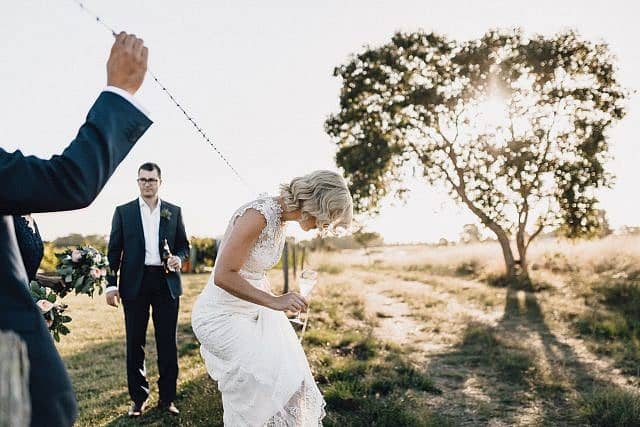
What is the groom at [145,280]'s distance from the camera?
20.8 feet

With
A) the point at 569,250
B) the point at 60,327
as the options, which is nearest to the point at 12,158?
the point at 60,327

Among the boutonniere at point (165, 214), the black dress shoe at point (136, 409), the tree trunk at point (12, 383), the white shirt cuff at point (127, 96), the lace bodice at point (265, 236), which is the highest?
the boutonniere at point (165, 214)

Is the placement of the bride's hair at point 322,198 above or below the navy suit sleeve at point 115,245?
above

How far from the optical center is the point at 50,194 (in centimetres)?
130

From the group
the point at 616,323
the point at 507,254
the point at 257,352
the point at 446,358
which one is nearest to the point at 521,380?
the point at 446,358

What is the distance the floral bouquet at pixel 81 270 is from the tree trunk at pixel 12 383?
12.1 feet

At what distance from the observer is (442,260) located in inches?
1198

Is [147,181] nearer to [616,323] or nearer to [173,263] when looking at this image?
[173,263]

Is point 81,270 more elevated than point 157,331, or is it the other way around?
point 81,270

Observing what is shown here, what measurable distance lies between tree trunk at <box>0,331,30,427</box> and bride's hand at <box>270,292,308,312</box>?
287 centimetres

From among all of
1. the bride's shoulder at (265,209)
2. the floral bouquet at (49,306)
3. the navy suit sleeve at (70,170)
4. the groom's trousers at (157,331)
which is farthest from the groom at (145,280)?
the navy suit sleeve at (70,170)

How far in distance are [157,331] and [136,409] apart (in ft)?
2.52

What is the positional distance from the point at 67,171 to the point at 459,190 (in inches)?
851

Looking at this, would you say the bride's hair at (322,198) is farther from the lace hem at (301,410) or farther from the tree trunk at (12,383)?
the tree trunk at (12,383)
